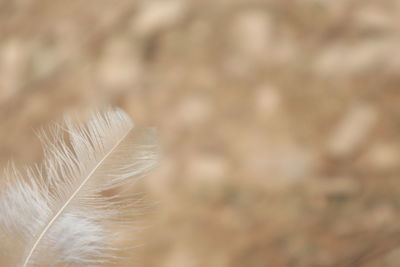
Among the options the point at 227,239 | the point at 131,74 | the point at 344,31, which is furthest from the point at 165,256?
the point at 344,31

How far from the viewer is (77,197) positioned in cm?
51

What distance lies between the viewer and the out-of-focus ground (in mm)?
565

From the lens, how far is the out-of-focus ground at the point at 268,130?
1.85 ft

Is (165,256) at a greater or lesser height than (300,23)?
lesser

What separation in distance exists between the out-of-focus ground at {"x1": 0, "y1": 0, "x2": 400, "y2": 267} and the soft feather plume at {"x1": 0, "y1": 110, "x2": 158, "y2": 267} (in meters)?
0.07

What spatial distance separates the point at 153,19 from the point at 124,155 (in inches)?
7.0

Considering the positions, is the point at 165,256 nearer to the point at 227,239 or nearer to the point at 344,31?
the point at 227,239

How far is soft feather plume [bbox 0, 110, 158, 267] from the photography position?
1.65ft

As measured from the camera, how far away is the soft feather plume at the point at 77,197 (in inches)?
19.8

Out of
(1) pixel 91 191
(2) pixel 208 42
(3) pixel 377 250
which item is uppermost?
(2) pixel 208 42

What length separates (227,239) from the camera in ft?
1.89

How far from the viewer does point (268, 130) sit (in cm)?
57

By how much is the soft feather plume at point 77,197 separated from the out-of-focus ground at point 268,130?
0.24 ft

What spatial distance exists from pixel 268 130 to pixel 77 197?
20 cm
